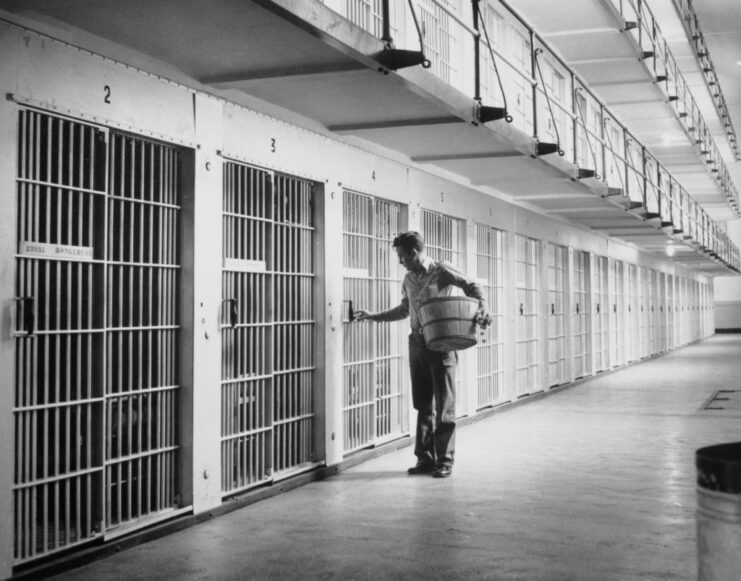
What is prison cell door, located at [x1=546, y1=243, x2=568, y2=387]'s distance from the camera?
1216 cm

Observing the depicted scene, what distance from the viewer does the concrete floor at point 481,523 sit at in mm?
3846

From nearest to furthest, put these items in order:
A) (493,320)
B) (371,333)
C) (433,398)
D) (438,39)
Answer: (433,398), (371,333), (438,39), (493,320)

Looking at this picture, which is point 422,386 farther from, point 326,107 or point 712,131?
point 712,131

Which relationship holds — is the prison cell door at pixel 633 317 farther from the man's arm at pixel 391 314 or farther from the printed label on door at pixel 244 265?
the printed label on door at pixel 244 265

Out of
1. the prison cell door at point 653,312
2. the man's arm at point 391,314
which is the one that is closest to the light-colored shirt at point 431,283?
the man's arm at point 391,314

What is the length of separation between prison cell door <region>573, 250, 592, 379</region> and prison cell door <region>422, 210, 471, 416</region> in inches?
205

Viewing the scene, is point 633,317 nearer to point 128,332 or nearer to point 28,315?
point 128,332

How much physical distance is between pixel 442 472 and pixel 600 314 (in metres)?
10.3

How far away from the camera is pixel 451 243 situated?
8.61m

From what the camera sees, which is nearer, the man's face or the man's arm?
the man's face

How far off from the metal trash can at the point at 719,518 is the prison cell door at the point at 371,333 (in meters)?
4.16

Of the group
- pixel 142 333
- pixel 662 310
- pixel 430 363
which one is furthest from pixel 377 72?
pixel 662 310

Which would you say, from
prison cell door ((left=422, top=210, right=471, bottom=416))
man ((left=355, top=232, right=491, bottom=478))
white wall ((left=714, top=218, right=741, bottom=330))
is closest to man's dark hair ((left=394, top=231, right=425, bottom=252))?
man ((left=355, top=232, right=491, bottom=478))

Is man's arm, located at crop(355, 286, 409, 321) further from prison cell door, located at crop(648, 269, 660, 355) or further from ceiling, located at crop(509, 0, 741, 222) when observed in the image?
prison cell door, located at crop(648, 269, 660, 355)
